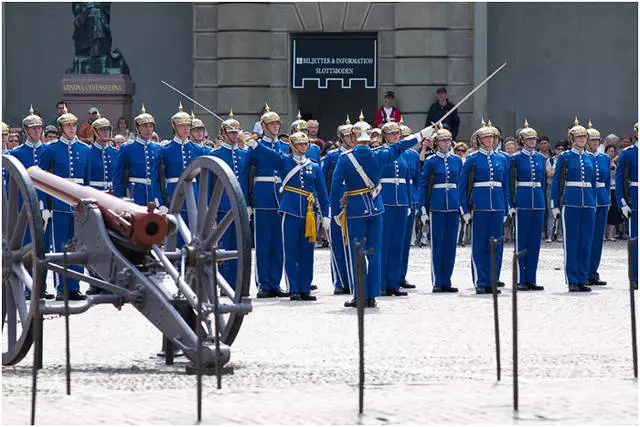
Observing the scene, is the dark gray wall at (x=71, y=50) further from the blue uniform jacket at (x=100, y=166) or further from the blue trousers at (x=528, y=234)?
the blue uniform jacket at (x=100, y=166)

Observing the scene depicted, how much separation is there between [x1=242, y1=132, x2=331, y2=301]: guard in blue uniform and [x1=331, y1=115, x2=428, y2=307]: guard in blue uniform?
811 millimetres

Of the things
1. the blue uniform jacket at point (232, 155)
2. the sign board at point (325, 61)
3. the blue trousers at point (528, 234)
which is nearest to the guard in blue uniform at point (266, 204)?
the blue uniform jacket at point (232, 155)

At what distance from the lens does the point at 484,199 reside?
1803 cm

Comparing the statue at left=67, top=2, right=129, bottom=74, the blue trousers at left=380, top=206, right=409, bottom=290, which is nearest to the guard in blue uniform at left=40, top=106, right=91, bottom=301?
the blue trousers at left=380, top=206, right=409, bottom=290

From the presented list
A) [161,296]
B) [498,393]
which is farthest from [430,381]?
[161,296]

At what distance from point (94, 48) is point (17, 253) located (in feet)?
52.9

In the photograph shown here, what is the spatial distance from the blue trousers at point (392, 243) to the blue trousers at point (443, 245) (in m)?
0.41

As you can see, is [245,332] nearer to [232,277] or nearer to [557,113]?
[232,277]

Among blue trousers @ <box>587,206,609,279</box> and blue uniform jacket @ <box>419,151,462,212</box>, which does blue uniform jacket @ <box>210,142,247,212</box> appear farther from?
blue trousers @ <box>587,206,609,279</box>

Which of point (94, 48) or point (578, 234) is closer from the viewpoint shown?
point (578, 234)

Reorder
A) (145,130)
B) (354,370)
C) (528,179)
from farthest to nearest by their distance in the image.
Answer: (528,179), (145,130), (354,370)

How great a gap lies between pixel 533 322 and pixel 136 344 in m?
3.50

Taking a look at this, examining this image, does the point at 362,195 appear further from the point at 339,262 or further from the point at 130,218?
the point at 130,218

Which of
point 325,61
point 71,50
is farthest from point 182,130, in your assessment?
point 71,50
